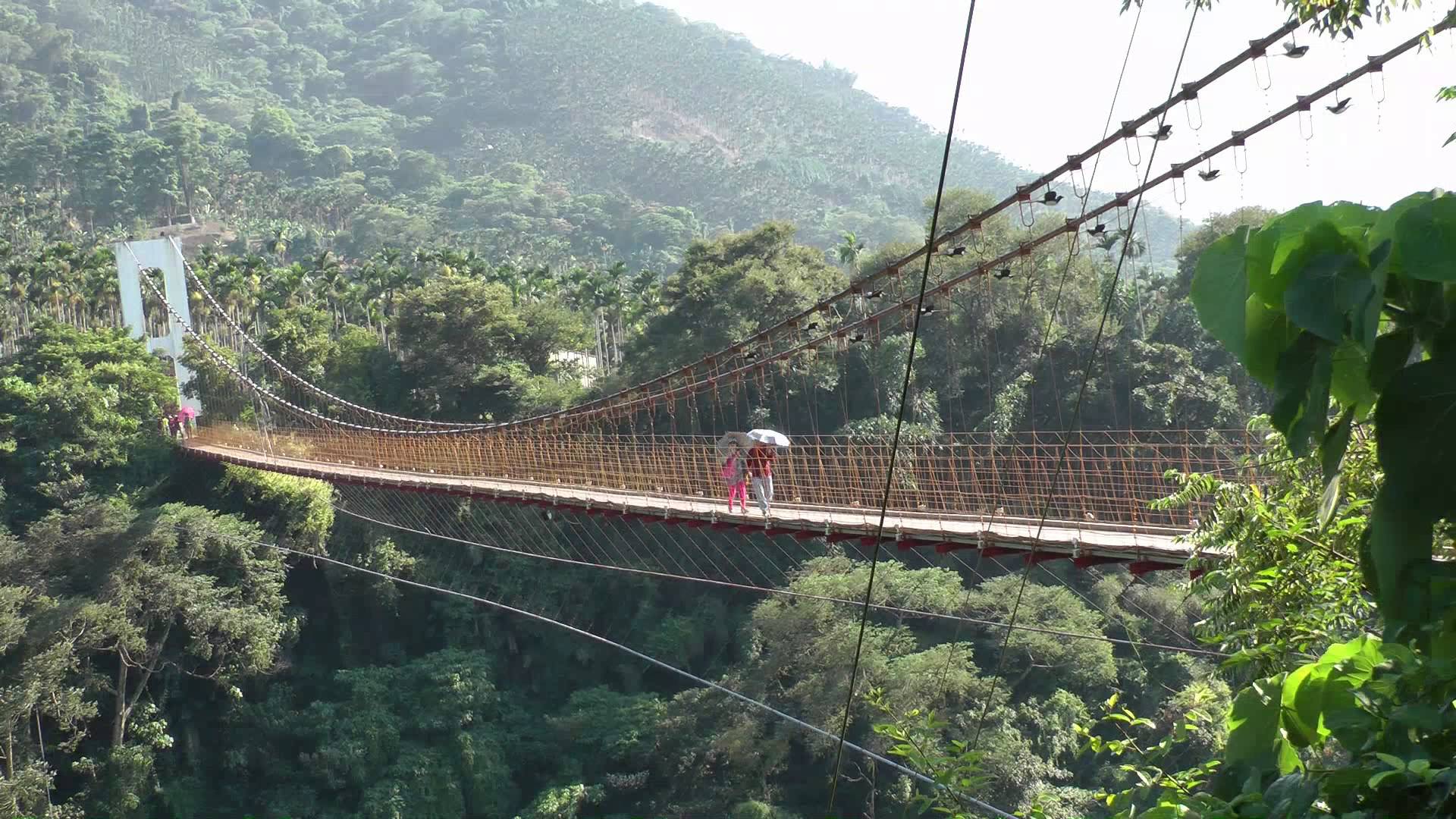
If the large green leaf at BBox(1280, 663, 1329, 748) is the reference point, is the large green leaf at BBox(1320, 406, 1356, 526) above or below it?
above

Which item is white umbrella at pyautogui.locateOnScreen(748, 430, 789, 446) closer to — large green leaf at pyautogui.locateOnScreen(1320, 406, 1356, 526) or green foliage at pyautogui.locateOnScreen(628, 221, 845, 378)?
large green leaf at pyautogui.locateOnScreen(1320, 406, 1356, 526)

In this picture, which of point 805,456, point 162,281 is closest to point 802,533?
point 805,456

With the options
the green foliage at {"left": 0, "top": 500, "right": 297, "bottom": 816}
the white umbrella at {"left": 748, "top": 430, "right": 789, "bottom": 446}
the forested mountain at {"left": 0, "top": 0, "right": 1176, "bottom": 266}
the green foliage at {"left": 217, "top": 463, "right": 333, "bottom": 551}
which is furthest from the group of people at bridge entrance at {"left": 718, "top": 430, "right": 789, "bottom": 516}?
the forested mountain at {"left": 0, "top": 0, "right": 1176, "bottom": 266}

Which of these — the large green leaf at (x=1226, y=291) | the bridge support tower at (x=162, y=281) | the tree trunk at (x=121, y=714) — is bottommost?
the tree trunk at (x=121, y=714)

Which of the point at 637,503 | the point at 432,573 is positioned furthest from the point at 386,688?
the point at 637,503

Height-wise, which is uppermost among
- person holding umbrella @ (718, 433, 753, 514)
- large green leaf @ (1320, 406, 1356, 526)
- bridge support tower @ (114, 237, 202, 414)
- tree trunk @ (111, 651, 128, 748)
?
bridge support tower @ (114, 237, 202, 414)

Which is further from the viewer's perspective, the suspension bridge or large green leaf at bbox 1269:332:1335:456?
the suspension bridge

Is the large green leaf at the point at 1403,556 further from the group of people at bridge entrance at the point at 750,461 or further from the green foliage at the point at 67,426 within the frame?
the green foliage at the point at 67,426

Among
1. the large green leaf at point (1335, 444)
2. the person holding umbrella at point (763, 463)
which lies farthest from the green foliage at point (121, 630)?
the large green leaf at point (1335, 444)
